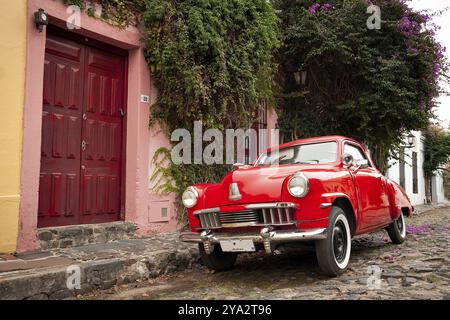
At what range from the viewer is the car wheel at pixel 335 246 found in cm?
403

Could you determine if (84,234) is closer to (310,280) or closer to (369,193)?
(310,280)

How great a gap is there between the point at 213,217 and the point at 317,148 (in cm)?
177

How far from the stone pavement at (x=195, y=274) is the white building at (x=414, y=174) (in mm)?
10733

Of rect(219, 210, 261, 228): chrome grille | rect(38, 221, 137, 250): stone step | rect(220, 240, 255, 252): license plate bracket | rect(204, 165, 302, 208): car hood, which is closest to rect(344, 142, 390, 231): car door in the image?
rect(204, 165, 302, 208): car hood

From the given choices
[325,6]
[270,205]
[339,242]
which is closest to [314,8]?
[325,6]

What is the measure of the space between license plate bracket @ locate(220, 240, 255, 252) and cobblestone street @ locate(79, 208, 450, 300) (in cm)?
43

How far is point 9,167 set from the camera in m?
4.86

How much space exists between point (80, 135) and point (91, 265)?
94.3 inches

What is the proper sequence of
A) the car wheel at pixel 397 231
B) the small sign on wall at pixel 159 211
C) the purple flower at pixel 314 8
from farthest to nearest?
1. the purple flower at pixel 314 8
2. the small sign on wall at pixel 159 211
3. the car wheel at pixel 397 231

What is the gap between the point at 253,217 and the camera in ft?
13.7

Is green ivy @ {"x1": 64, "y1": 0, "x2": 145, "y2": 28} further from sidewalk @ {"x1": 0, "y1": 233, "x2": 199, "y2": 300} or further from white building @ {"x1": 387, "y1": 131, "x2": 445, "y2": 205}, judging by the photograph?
white building @ {"x1": 387, "y1": 131, "x2": 445, "y2": 205}

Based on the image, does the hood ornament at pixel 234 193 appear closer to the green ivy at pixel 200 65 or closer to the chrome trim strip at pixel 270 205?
the chrome trim strip at pixel 270 205

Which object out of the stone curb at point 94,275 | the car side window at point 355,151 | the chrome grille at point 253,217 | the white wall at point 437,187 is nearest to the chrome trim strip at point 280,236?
the chrome grille at point 253,217
